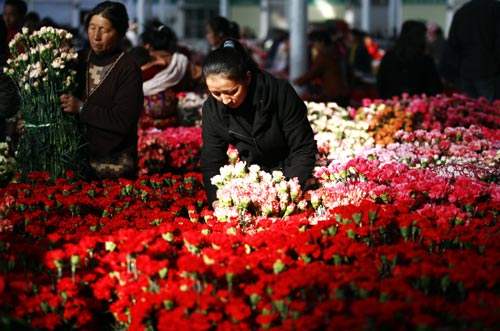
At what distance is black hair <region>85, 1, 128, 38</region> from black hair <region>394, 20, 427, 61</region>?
14.4 feet

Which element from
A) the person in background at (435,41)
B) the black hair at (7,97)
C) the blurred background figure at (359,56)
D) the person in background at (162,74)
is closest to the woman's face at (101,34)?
the black hair at (7,97)

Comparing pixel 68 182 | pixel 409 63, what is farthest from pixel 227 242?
pixel 409 63

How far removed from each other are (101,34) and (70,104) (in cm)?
47

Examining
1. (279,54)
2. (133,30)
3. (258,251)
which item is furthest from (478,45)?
(279,54)

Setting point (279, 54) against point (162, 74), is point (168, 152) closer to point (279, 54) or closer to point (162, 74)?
point (162, 74)

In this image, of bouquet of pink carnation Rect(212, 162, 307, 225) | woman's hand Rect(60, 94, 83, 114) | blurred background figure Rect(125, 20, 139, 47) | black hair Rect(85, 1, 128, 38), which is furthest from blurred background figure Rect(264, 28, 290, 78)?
bouquet of pink carnation Rect(212, 162, 307, 225)

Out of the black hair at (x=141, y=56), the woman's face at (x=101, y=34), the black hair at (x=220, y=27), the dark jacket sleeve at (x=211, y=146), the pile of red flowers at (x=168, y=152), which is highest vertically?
the woman's face at (x=101, y=34)

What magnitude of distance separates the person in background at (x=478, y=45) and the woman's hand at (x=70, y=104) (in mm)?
5557

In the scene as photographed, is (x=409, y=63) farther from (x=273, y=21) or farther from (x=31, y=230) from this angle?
(x=273, y=21)

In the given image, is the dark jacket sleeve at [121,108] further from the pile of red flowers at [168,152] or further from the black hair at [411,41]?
the black hair at [411,41]

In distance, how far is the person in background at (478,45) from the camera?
940cm

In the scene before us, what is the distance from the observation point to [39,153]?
559 cm

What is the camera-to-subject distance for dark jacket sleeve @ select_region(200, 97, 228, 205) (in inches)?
188

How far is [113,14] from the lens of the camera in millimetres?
5195
